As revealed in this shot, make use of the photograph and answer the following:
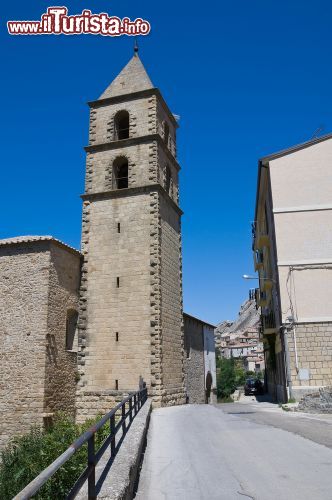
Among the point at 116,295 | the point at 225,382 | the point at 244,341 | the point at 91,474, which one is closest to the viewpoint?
the point at 91,474

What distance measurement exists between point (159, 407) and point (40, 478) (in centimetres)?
1501

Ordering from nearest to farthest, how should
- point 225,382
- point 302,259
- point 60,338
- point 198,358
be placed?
point 60,338 → point 302,259 → point 198,358 → point 225,382

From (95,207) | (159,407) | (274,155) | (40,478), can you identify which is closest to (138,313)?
(159,407)

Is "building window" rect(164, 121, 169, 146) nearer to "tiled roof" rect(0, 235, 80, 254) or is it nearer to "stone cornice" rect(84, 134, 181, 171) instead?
"stone cornice" rect(84, 134, 181, 171)

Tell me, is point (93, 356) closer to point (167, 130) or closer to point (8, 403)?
point (8, 403)

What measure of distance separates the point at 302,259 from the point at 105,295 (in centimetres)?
842

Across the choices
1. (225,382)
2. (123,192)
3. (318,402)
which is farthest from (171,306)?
(225,382)

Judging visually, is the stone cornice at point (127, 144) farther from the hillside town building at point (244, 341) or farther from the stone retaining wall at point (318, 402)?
the hillside town building at point (244, 341)

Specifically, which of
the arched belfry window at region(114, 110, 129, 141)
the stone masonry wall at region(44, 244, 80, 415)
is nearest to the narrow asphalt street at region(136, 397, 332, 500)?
the stone masonry wall at region(44, 244, 80, 415)

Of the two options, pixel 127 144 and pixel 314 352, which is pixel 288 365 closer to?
pixel 314 352

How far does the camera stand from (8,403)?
16375 mm

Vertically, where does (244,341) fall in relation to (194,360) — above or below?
above

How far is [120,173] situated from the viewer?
70.2 ft

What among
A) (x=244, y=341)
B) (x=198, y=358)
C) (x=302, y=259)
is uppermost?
(x=244, y=341)
